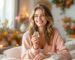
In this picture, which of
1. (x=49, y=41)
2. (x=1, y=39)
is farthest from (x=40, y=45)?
(x=1, y=39)

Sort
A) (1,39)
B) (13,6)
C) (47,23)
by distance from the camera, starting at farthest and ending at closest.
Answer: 1. (13,6)
2. (1,39)
3. (47,23)

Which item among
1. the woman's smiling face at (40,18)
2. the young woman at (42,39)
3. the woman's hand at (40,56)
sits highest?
the woman's smiling face at (40,18)

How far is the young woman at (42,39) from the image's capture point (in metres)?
1.77

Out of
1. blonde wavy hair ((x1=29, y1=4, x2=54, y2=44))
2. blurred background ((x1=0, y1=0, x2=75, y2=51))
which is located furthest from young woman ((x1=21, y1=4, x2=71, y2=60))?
blurred background ((x1=0, y1=0, x2=75, y2=51))

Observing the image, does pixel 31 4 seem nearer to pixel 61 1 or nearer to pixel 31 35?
pixel 61 1

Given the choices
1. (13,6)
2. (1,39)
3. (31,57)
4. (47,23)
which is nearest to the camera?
(31,57)

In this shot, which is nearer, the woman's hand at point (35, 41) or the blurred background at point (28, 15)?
the woman's hand at point (35, 41)

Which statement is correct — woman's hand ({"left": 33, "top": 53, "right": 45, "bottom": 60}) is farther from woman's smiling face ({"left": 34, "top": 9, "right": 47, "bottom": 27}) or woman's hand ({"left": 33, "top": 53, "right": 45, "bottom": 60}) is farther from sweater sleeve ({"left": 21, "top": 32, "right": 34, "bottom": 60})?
Result: woman's smiling face ({"left": 34, "top": 9, "right": 47, "bottom": 27})

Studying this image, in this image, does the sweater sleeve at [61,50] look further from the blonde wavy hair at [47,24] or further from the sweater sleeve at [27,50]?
the sweater sleeve at [27,50]

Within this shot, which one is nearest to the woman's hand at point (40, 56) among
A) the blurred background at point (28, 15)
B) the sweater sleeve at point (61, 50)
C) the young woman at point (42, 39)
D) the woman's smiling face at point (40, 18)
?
the young woman at point (42, 39)

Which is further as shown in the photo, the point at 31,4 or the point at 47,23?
the point at 31,4

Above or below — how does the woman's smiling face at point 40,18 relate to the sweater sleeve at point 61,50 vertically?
above

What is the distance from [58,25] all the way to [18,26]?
831 millimetres

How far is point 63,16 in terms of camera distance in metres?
4.82
